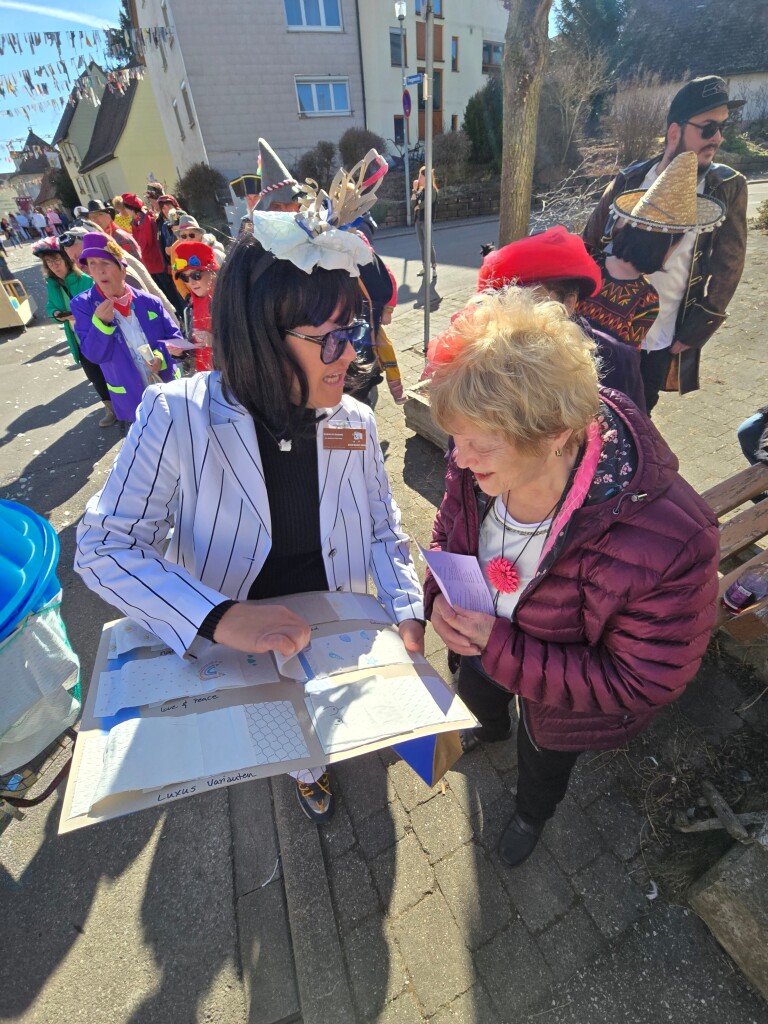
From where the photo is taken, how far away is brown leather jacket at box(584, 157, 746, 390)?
2656 millimetres

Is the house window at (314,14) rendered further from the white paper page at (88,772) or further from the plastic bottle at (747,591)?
the white paper page at (88,772)

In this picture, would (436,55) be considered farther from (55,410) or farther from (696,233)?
(696,233)

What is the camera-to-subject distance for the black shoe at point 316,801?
203 centimetres

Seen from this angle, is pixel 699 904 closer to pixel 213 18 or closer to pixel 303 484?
pixel 303 484

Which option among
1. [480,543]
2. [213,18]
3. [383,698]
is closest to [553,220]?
[480,543]

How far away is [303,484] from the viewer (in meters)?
1.67

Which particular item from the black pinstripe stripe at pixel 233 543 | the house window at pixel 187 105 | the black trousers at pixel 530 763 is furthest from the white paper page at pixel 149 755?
the house window at pixel 187 105

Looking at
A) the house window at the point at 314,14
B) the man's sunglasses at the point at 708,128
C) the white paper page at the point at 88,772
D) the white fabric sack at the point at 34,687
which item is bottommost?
the white fabric sack at the point at 34,687

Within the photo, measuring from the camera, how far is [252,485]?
154cm

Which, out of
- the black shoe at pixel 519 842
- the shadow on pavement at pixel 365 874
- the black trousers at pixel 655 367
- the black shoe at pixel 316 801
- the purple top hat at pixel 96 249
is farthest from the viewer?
the purple top hat at pixel 96 249

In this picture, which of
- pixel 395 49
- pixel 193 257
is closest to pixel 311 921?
pixel 193 257

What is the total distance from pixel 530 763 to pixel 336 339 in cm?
157

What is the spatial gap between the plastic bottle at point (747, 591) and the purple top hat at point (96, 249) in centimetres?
430

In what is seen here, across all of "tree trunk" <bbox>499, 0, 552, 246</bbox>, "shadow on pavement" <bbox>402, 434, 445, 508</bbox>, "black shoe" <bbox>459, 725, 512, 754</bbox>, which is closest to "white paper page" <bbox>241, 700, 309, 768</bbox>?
"black shoe" <bbox>459, 725, 512, 754</bbox>
